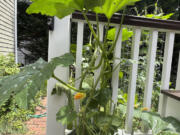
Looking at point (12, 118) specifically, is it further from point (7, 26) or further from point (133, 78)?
point (7, 26)

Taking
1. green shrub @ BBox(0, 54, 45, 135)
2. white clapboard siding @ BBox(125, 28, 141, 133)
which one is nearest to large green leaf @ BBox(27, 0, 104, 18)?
white clapboard siding @ BBox(125, 28, 141, 133)

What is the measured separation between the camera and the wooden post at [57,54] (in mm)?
908

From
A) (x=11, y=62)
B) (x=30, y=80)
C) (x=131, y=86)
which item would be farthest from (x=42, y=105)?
(x=30, y=80)

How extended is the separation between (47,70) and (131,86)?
0.71 m

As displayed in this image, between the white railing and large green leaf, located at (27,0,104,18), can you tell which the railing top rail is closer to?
the white railing

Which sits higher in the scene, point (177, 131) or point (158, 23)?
point (158, 23)

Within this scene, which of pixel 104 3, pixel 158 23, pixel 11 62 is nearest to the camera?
pixel 104 3

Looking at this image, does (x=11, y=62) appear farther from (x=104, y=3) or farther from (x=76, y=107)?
(x=104, y=3)

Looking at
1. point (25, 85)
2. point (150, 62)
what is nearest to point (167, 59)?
point (150, 62)

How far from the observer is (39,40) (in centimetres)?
684

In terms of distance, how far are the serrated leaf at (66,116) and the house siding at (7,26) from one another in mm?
3637

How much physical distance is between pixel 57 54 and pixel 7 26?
4123 millimetres

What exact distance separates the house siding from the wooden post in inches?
135

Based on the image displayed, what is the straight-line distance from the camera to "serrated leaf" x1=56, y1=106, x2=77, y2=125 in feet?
2.45
